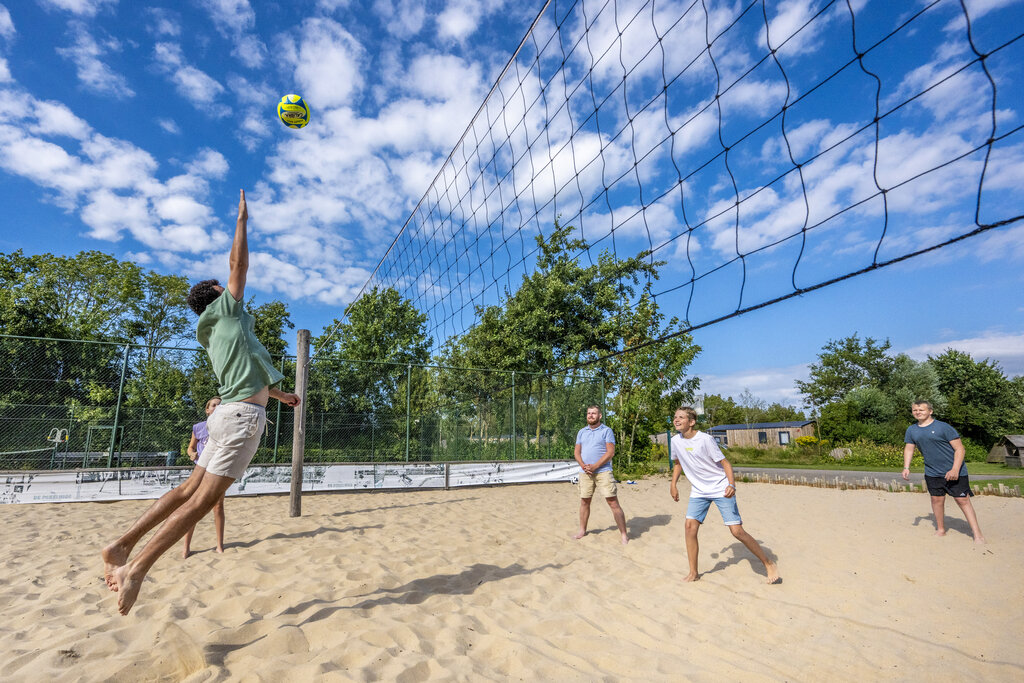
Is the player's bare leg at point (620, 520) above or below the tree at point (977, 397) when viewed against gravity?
below

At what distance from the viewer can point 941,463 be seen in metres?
4.39

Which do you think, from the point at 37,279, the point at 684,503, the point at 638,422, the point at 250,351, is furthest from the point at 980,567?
the point at 37,279

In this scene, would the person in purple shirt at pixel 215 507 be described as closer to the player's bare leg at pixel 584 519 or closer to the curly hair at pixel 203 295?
the curly hair at pixel 203 295

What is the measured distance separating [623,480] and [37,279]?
70.5 feet

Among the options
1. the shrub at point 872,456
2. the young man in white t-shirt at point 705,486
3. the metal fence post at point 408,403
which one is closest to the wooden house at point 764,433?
the shrub at point 872,456

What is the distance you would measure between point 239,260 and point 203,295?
34 cm

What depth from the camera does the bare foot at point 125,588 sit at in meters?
1.68

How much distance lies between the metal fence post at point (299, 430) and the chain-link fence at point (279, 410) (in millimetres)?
2538

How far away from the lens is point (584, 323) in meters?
12.4

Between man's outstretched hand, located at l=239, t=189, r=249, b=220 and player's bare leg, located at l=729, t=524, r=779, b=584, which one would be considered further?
player's bare leg, located at l=729, t=524, r=779, b=584

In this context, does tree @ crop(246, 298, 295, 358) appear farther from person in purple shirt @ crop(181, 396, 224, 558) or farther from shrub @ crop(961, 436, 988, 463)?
shrub @ crop(961, 436, 988, 463)

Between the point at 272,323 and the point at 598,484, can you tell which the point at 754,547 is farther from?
the point at 272,323

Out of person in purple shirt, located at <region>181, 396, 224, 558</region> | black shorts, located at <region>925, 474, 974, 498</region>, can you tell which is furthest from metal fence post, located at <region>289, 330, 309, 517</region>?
black shorts, located at <region>925, 474, 974, 498</region>

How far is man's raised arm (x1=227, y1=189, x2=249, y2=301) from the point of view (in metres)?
1.88
